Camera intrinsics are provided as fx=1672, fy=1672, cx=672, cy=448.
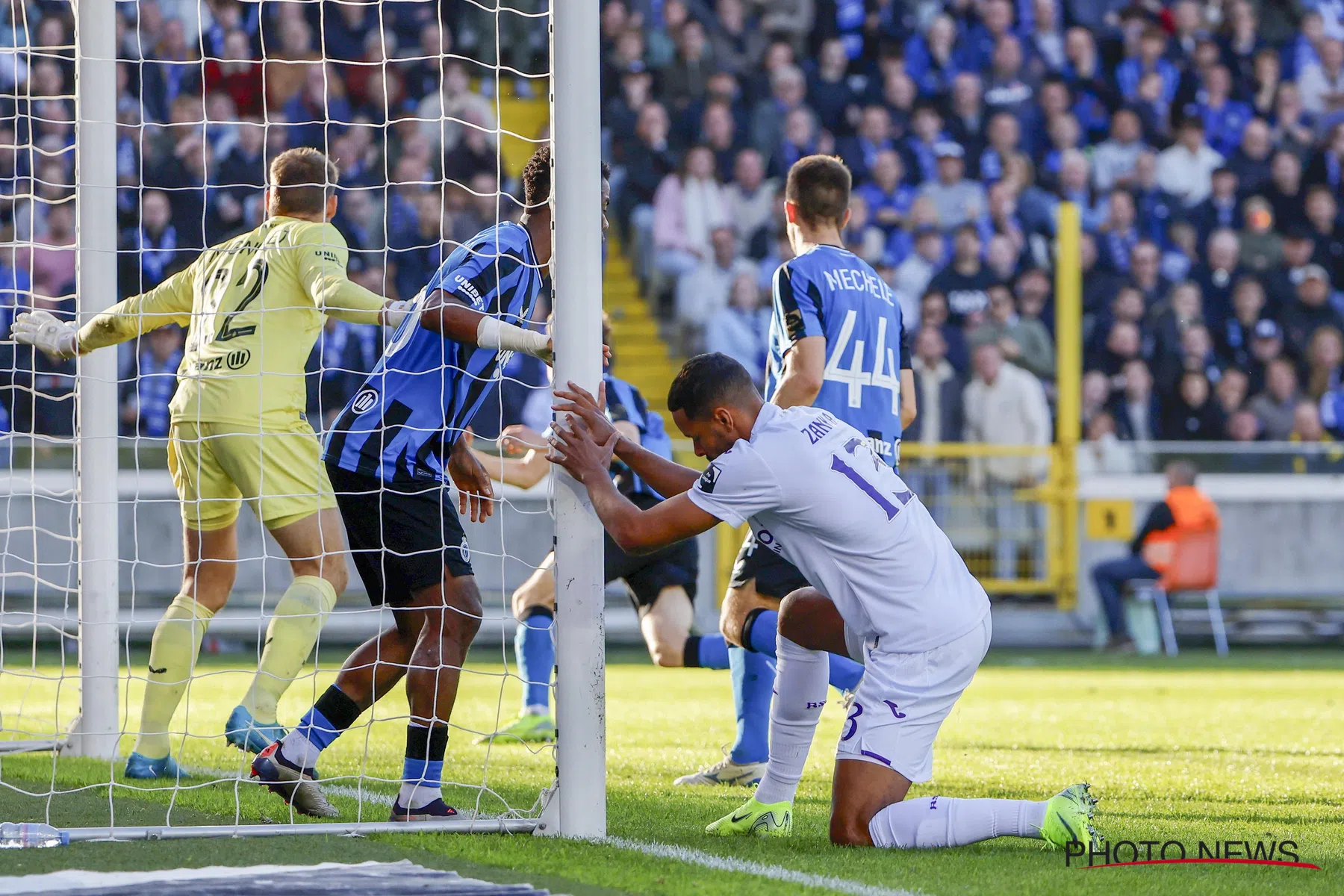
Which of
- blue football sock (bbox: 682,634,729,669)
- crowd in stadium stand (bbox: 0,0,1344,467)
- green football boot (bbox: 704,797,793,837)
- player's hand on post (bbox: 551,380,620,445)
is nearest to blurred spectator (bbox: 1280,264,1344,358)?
crowd in stadium stand (bbox: 0,0,1344,467)

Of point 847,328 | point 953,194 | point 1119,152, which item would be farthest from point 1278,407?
point 847,328

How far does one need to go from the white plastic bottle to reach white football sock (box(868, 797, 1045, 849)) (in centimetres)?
212

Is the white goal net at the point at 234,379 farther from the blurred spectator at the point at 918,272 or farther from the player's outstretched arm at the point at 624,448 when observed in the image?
the blurred spectator at the point at 918,272

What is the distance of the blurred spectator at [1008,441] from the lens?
13.5 metres

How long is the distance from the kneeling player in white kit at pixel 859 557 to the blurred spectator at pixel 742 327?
9425 mm

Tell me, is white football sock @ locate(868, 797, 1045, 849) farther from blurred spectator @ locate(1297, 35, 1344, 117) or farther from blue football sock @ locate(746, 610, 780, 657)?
blurred spectator @ locate(1297, 35, 1344, 117)

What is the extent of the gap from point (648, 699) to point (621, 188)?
7.40m

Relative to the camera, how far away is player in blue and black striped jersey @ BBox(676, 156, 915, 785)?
18.6 ft

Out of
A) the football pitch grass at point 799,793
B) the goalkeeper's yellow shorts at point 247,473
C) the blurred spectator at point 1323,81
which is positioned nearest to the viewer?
the football pitch grass at point 799,793

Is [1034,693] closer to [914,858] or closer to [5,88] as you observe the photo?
[914,858]

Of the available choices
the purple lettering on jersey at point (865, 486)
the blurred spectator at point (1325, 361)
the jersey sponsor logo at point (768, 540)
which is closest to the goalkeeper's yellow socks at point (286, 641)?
the jersey sponsor logo at point (768, 540)

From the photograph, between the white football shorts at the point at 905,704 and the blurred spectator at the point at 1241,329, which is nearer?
the white football shorts at the point at 905,704

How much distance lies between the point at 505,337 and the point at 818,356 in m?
1.39

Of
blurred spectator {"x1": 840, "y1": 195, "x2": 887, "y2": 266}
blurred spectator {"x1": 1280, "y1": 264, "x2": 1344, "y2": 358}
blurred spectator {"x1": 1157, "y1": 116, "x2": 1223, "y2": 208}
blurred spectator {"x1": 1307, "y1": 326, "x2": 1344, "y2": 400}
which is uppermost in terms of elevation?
blurred spectator {"x1": 1157, "y1": 116, "x2": 1223, "y2": 208}
